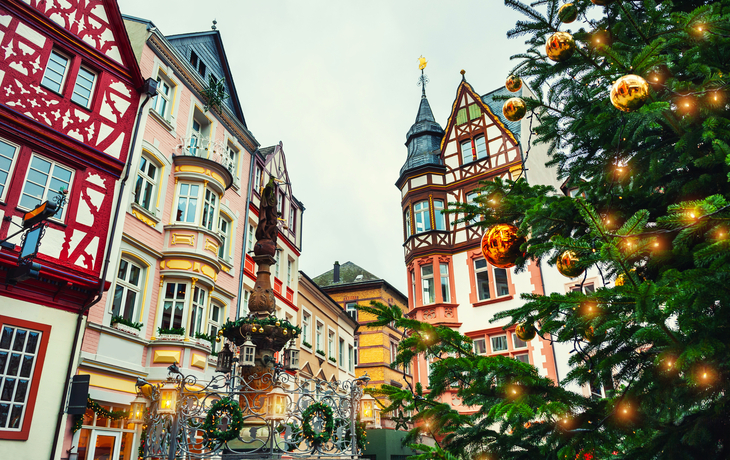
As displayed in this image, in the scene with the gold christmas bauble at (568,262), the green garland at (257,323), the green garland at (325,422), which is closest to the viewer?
the gold christmas bauble at (568,262)

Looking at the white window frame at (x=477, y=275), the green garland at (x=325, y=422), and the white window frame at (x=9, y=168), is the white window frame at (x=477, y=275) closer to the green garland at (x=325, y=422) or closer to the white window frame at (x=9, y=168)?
the green garland at (x=325, y=422)

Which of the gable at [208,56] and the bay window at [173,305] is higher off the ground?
the gable at [208,56]

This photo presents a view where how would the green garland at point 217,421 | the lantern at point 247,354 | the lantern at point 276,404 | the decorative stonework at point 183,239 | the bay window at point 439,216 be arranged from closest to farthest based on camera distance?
1. the green garland at point 217,421
2. the lantern at point 276,404
3. the lantern at point 247,354
4. the decorative stonework at point 183,239
5. the bay window at point 439,216

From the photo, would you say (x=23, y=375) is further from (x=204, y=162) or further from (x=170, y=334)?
(x=204, y=162)

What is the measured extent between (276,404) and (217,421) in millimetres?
872

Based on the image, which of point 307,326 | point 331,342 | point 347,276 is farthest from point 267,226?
point 347,276

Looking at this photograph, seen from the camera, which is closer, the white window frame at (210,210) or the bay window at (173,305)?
the bay window at (173,305)

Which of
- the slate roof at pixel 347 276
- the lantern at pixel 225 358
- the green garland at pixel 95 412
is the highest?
the slate roof at pixel 347 276

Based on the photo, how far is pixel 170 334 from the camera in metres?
13.8

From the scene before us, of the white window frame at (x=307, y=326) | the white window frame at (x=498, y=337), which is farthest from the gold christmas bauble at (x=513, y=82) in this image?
the white window frame at (x=307, y=326)

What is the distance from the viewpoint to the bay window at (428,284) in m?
20.6

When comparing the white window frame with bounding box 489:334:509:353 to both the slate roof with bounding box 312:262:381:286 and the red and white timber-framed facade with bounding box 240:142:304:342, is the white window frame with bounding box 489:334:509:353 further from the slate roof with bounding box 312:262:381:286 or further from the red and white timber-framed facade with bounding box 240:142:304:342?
the slate roof with bounding box 312:262:381:286

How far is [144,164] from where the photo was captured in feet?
48.7

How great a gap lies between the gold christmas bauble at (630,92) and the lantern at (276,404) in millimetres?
5870
